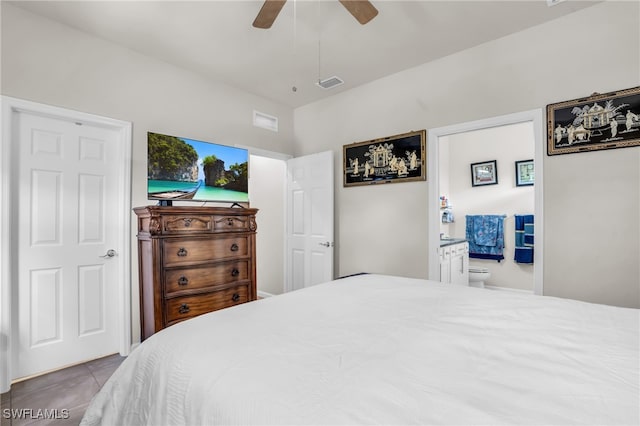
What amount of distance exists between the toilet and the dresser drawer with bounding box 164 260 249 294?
133 inches

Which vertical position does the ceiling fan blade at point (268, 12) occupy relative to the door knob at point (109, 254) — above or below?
above

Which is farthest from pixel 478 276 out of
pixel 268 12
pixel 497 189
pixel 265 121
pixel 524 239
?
pixel 268 12

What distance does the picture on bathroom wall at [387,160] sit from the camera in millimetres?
3281

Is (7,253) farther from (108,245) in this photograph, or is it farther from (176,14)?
(176,14)

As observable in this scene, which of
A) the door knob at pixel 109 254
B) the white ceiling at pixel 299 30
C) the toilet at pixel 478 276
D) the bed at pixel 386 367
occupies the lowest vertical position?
the toilet at pixel 478 276

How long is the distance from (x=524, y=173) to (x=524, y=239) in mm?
993

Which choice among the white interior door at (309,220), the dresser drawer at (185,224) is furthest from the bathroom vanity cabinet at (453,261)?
the dresser drawer at (185,224)

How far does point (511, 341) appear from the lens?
1034 mm

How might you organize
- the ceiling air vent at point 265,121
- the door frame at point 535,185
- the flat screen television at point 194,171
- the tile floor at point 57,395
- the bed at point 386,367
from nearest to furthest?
the bed at point 386,367, the tile floor at point 57,395, the door frame at point 535,185, the flat screen television at point 194,171, the ceiling air vent at point 265,121

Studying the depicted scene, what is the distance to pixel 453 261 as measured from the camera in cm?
376

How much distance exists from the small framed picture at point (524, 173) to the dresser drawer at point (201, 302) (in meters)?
4.29

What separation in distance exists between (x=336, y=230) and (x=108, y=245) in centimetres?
245

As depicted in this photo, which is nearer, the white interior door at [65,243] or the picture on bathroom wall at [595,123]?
the picture on bathroom wall at [595,123]

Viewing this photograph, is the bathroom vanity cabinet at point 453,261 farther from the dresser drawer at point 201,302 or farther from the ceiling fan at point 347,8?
the ceiling fan at point 347,8
